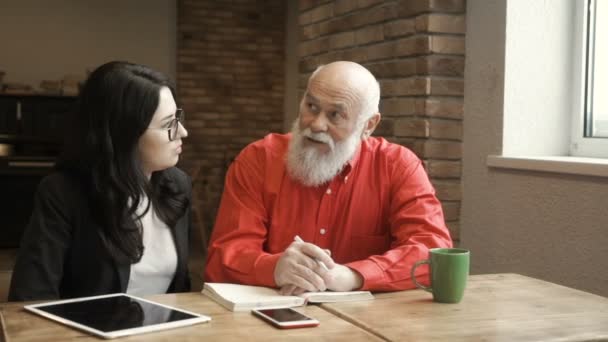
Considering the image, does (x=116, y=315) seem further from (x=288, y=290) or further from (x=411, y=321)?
(x=411, y=321)

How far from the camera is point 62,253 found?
6.40 ft

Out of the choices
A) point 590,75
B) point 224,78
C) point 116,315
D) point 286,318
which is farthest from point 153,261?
point 224,78

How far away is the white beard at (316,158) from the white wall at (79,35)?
5.79 metres

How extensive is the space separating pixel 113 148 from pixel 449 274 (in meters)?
0.96

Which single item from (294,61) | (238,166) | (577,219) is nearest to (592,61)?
(577,219)

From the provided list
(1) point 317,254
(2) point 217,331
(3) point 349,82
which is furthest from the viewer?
(3) point 349,82

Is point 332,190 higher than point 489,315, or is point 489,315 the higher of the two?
point 332,190

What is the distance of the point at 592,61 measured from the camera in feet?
9.68

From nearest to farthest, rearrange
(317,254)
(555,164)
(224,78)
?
(317,254) < (555,164) < (224,78)

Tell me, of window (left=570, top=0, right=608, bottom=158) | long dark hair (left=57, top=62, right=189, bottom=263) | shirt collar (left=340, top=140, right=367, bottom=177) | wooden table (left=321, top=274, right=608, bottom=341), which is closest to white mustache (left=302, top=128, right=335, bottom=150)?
shirt collar (left=340, top=140, right=367, bottom=177)

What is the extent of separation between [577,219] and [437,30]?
993mm

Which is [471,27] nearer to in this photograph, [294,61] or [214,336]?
[214,336]

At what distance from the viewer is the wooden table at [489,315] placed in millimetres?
1446

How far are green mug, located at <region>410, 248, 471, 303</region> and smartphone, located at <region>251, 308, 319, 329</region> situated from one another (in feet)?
1.13
